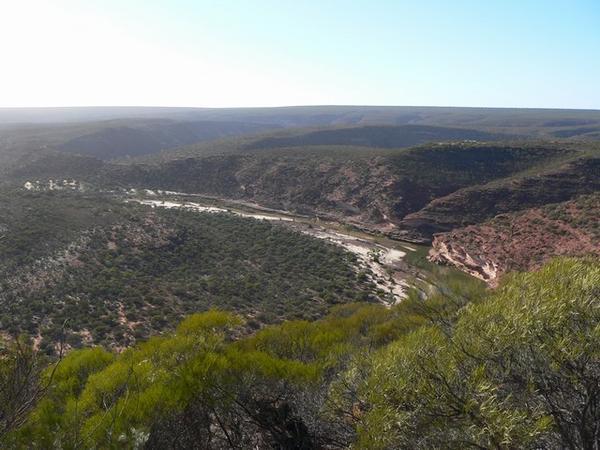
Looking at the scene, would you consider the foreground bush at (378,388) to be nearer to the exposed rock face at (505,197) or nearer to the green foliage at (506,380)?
the green foliage at (506,380)

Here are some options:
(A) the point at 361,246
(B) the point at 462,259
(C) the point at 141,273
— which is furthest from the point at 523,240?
(C) the point at 141,273

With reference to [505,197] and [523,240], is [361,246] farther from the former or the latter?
[505,197]

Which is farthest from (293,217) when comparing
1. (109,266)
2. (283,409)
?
(283,409)

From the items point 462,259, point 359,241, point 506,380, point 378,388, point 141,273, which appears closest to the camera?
point 506,380

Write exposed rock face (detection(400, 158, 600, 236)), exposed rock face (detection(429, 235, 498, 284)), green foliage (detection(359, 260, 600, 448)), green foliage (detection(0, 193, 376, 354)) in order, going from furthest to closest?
exposed rock face (detection(400, 158, 600, 236))
exposed rock face (detection(429, 235, 498, 284))
green foliage (detection(0, 193, 376, 354))
green foliage (detection(359, 260, 600, 448))

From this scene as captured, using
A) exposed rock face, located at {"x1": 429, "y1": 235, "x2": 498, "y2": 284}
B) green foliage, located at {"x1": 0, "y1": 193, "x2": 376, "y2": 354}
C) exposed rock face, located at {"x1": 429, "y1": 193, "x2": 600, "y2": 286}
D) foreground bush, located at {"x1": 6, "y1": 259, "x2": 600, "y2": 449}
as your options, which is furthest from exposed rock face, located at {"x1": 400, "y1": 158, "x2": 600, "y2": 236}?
foreground bush, located at {"x1": 6, "y1": 259, "x2": 600, "y2": 449}

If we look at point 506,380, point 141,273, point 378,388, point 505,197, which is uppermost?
point 506,380

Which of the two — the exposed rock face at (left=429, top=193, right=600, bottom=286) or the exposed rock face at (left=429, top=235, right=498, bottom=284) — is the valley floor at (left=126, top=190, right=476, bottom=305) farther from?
the exposed rock face at (left=429, top=193, right=600, bottom=286)

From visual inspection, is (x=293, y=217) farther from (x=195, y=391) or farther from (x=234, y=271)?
(x=195, y=391)

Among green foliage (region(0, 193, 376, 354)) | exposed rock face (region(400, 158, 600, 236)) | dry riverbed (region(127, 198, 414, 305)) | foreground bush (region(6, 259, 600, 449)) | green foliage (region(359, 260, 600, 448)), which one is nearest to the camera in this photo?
green foliage (region(359, 260, 600, 448))

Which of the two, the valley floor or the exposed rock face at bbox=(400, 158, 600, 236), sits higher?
the exposed rock face at bbox=(400, 158, 600, 236)
